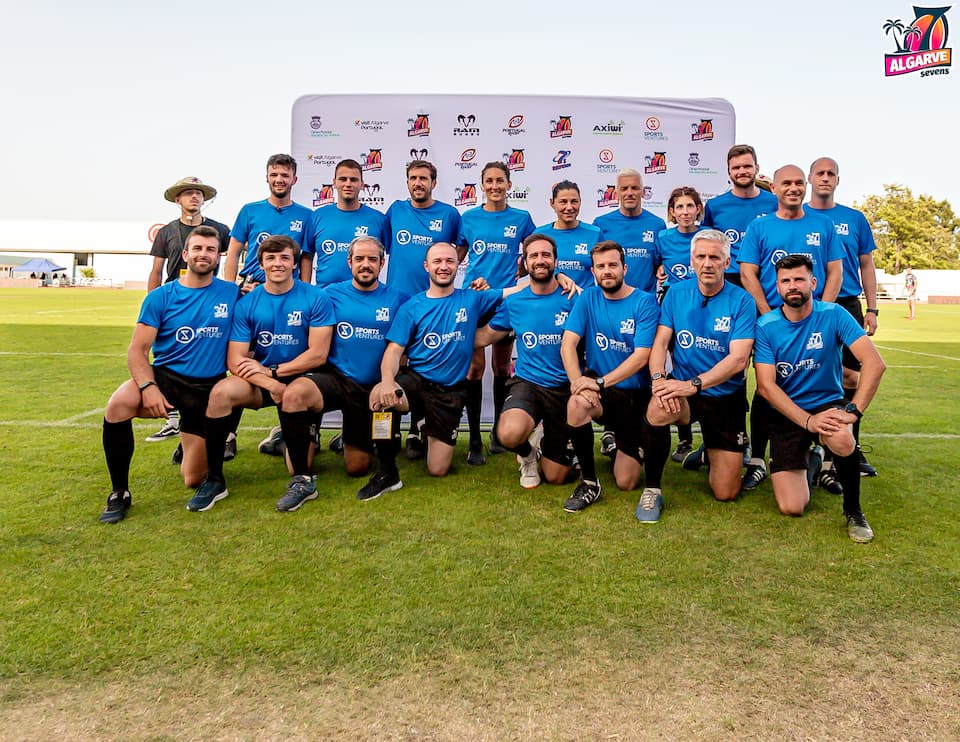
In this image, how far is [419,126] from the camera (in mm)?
6391

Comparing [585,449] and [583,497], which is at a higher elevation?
[585,449]

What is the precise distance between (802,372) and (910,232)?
57498 millimetres

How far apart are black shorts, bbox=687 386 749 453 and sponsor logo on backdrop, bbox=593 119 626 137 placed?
10.8 ft

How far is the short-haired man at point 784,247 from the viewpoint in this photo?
4.25 m

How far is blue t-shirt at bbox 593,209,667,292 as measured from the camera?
16.6 ft

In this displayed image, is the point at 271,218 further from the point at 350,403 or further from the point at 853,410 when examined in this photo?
the point at 853,410

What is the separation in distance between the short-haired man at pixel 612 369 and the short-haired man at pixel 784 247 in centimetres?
73

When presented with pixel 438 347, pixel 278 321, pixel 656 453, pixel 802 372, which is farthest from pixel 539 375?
pixel 278 321

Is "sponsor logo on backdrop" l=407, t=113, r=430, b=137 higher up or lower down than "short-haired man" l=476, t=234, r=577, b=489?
higher up

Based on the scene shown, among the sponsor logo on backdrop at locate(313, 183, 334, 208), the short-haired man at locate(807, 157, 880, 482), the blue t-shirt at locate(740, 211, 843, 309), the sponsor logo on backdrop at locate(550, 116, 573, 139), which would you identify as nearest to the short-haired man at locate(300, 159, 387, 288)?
the sponsor logo on backdrop at locate(313, 183, 334, 208)

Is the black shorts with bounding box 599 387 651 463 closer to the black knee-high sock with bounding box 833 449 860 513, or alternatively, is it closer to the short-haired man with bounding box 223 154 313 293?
the black knee-high sock with bounding box 833 449 860 513

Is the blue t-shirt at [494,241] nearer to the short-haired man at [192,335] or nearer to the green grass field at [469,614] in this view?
the green grass field at [469,614]

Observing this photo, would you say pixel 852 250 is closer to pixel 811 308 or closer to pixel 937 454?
pixel 811 308

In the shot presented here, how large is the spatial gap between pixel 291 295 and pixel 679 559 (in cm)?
267
